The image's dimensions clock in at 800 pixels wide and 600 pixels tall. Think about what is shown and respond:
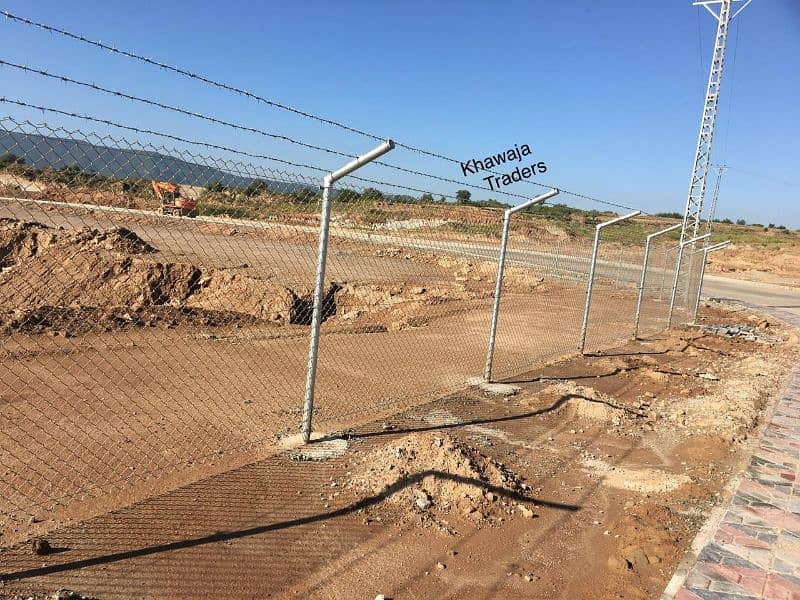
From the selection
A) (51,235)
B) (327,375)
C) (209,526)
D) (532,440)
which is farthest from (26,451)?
(51,235)

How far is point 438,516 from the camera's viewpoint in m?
3.96

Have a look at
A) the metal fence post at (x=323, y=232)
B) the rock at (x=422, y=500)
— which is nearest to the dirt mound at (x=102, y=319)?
the metal fence post at (x=323, y=232)

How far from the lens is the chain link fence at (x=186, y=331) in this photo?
13.9 feet

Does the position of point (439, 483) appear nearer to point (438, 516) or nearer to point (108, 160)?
point (438, 516)

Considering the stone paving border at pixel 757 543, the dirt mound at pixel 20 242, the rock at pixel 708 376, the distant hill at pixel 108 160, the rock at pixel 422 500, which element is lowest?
the rock at pixel 422 500

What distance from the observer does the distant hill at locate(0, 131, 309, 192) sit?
9.61 feet

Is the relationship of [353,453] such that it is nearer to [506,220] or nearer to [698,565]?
[698,565]

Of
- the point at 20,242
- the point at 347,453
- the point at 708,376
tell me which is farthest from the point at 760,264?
the point at 20,242

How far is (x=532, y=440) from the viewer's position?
5.56 metres

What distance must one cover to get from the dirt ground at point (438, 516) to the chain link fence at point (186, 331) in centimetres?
51

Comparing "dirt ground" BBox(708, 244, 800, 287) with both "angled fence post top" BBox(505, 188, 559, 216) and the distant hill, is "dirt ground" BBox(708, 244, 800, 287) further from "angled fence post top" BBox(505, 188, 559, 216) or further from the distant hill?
the distant hill

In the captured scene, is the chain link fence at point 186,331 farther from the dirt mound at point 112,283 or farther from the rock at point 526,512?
the rock at point 526,512

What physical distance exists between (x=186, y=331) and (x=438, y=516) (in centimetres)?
712

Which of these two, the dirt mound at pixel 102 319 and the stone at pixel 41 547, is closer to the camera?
the stone at pixel 41 547
